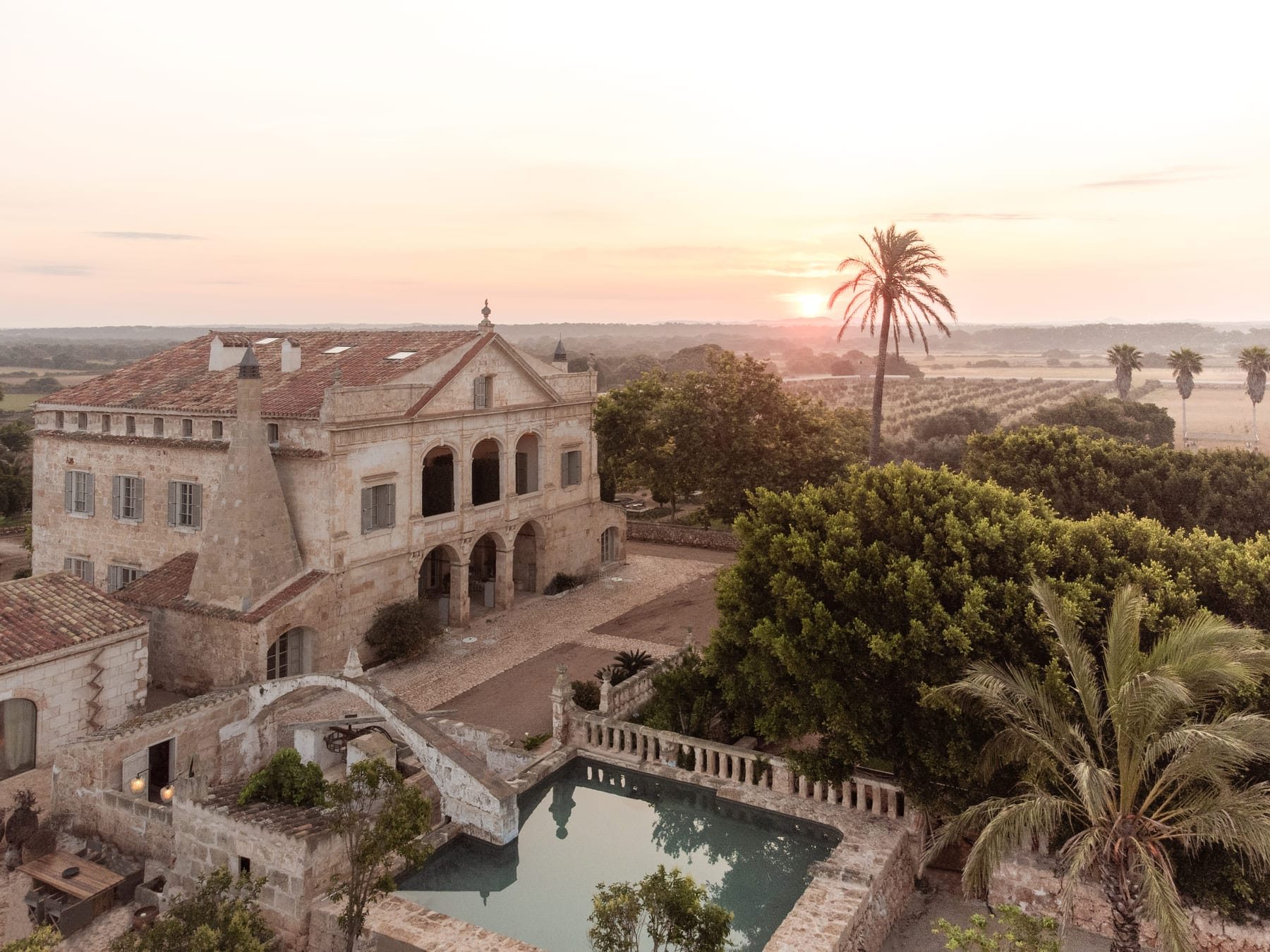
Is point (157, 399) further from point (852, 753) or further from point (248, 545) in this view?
point (852, 753)

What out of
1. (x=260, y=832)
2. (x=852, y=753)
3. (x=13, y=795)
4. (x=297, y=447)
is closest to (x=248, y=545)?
(x=297, y=447)

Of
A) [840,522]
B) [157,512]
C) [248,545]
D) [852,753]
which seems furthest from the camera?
[157,512]

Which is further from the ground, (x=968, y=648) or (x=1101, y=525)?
(x=1101, y=525)

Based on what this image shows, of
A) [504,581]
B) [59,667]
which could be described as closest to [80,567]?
[59,667]

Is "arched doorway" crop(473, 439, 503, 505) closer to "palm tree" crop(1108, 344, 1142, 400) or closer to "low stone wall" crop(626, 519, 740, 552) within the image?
"low stone wall" crop(626, 519, 740, 552)

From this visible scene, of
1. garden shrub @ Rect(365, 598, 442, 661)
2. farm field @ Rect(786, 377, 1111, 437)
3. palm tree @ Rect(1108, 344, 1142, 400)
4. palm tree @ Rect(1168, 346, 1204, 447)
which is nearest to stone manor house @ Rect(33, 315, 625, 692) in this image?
garden shrub @ Rect(365, 598, 442, 661)

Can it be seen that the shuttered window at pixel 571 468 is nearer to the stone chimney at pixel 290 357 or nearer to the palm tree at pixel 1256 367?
the stone chimney at pixel 290 357
